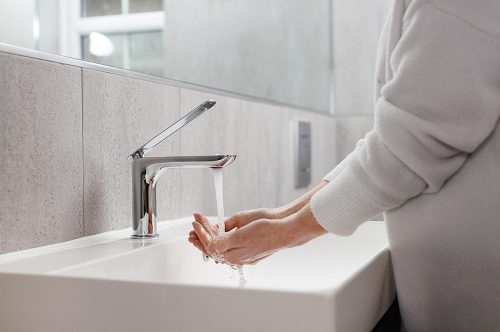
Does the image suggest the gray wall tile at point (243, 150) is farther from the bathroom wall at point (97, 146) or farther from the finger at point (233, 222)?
the finger at point (233, 222)

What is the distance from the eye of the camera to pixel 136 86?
122 centimetres

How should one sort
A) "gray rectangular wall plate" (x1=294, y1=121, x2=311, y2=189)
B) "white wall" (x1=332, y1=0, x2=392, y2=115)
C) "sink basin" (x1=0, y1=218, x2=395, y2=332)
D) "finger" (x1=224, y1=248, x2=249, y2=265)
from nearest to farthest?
1. "sink basin" (x1=0, y1=218, x2=395, y2=332)
2. "finger" (x1=224, y1=248, x2=249, y2=265)
3. "gray rectangular wall plate" (x1=294, y1=121, x2=311, y2=189)
4. "white wall" (x1=332, y1=0, x2=392, y2=115)

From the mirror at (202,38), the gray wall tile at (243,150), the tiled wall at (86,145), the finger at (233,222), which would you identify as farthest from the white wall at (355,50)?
the finger at (233,222)

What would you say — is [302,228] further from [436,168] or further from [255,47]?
[255,47]

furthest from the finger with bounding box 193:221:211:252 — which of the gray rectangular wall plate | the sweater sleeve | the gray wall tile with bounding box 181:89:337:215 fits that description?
the gray rectangular wall plate

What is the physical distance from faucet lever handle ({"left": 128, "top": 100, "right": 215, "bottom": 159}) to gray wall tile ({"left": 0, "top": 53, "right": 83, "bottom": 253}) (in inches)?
4.1

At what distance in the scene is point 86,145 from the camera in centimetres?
108

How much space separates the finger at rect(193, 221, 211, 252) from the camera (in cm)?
101

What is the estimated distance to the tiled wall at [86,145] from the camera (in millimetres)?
927

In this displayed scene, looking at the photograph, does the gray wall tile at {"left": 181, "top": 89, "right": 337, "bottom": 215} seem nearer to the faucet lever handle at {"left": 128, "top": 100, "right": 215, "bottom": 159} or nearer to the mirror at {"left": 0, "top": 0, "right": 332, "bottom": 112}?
the mirror at {"left": 0, "top": 0, "right": 332, "bottom": 112}

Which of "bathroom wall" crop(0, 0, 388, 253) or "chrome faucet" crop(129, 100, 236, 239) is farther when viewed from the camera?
"chrome faucet" crop(129, 100, 236, 239)

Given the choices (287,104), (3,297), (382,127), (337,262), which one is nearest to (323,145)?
(287,104)

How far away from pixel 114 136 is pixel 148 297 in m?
0.47

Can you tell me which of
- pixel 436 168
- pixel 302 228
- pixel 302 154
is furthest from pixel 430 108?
pixel 302 154
